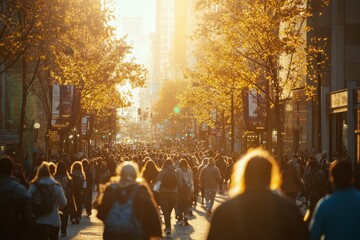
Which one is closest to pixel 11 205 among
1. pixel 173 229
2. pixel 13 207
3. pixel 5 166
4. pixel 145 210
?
pixel 13 207

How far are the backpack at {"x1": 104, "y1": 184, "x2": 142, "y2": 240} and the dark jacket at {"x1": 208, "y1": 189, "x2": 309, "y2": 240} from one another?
8.78 ft

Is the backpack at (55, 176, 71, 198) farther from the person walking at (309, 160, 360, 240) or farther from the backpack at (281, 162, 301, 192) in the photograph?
the person walking at (309, 160, 360, 240)

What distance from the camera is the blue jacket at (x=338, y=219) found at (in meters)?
7.50

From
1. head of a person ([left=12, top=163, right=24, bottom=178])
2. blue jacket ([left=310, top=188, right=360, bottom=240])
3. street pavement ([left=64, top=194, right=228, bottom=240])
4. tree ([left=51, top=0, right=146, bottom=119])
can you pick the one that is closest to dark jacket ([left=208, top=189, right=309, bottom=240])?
blue jacket ([left=310, top=188, right=360, bottom=240])

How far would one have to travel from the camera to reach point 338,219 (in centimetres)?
754

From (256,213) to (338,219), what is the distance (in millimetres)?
1275

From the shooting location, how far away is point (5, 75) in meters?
61.8

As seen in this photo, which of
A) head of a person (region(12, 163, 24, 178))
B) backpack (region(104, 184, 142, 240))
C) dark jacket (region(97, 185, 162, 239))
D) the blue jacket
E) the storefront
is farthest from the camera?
the storefront

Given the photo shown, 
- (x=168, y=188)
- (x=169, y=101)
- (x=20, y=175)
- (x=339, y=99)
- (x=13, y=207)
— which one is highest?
(x=169, y=101)

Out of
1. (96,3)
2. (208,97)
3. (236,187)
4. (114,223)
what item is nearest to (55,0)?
(96,3)

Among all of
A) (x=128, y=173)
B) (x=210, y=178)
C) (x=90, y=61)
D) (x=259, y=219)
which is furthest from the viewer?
(x=90, y=61)

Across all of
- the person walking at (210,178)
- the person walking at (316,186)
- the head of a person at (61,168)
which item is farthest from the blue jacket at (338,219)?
the person walking at (210,178)

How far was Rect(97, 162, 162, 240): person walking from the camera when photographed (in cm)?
920

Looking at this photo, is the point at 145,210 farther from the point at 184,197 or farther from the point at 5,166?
the point at 184,197
